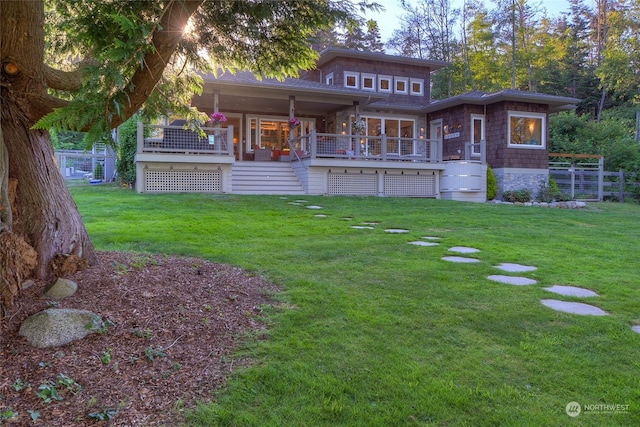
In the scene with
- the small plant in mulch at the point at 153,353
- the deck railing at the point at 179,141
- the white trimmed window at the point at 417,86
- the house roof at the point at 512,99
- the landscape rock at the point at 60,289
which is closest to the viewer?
the small plant in mulch at the point at 153,353

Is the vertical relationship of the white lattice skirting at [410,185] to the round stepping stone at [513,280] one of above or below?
above

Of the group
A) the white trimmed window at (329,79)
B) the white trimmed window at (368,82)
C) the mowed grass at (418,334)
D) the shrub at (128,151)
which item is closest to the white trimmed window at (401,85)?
the white trimmed window at (368,82)

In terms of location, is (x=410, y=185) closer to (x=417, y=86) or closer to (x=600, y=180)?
(x=417, y=86)

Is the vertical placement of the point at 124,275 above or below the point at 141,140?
below

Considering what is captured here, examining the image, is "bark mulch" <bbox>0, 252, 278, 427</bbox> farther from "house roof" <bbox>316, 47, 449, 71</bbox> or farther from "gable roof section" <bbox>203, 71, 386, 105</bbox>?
"house roof" <bbox>316, 47, 449, 71</bbox>

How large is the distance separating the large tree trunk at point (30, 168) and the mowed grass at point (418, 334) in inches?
59.7

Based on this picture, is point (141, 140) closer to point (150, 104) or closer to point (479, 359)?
point (150, 104)

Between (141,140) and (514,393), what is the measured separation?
11.2m

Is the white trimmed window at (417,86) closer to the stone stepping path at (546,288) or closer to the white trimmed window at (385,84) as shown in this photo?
the white trimmed window at (385,84)

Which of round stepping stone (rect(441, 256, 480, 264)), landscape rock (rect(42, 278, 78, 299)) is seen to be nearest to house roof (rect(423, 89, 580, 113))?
round stepping stone (rect(441, 256, 480, 264))

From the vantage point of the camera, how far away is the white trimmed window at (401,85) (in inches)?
748

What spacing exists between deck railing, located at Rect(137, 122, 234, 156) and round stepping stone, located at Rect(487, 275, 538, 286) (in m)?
8.99

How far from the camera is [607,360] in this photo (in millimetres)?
2453

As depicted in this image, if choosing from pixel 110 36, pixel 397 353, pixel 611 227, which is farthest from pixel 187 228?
pixel 611 227
